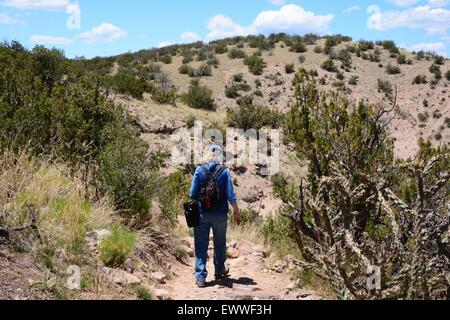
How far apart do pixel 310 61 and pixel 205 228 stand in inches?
1305

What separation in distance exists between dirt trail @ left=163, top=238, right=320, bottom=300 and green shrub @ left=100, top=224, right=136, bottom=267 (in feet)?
2.13

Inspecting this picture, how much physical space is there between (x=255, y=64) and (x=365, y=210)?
103ft

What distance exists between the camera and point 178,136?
20125 millimetres

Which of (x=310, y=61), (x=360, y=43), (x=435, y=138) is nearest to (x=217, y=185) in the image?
(x=435, y=138)

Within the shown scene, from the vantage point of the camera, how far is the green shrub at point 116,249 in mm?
6043

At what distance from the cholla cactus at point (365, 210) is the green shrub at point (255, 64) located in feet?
94.2

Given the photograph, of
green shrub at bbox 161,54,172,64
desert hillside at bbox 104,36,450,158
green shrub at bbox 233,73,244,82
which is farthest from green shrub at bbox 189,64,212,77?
green shrub at bbox 161,54,172,64

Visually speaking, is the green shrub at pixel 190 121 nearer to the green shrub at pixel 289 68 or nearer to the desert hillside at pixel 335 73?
the desert hillside at pixel 335 73

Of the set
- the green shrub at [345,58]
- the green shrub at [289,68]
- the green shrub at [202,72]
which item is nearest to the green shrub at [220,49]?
the green shrub at [202,72]

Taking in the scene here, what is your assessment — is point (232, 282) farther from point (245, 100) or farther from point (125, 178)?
point (245, 100)

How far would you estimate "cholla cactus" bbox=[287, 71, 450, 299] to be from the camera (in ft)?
15.0

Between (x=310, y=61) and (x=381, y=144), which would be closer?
(x=381, y=144)

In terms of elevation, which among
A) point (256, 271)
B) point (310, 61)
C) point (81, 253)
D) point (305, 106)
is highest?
point (310, 61)
